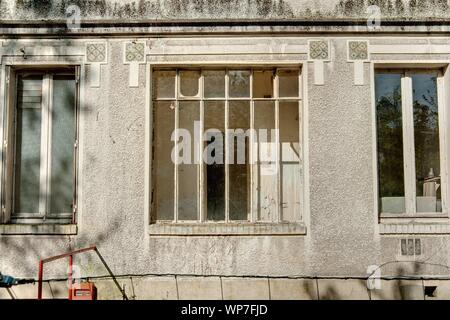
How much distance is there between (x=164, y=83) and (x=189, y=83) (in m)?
0.39

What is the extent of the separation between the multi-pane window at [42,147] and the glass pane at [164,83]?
1.26 meters

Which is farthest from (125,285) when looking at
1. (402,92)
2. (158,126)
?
(402,92)

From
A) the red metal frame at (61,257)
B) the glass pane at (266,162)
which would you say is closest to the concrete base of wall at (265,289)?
the red metal frame at (61,257)

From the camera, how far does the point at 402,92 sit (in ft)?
31.7

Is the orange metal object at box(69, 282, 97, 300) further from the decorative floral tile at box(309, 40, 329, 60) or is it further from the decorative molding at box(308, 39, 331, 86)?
the decorative floral tile at box(309, 40, 329, 60)

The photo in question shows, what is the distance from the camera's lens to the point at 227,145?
31.6ft

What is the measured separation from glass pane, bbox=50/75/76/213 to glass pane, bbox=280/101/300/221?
3.23 meters

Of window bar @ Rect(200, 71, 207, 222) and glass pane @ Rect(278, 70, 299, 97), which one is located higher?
glass pane @ Rect(278, 70, 299, 97)

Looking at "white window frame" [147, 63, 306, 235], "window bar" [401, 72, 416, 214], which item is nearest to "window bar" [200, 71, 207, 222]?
"white window frame" [147, 63, 306, 235]

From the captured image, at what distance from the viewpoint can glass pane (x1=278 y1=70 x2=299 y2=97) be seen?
966cm

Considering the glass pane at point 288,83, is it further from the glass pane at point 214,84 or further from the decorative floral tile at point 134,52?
the decorative floral tile at point 134,52

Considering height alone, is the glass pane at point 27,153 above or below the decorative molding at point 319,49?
below

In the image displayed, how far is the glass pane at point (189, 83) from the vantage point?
9.71 m
